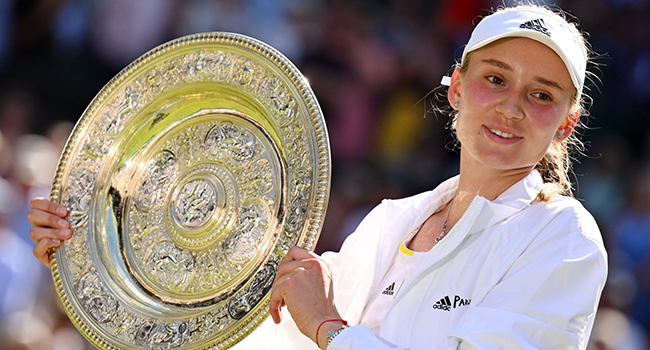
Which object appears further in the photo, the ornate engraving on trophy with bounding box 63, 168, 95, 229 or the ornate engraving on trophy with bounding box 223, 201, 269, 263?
the ornate engraving on trophy with bounding box 63, 168, 95, 229

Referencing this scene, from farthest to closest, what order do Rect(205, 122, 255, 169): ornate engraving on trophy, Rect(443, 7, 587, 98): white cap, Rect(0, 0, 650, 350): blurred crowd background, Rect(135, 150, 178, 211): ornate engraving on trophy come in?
Rect(0, 0, 650, 350): blurred crowd background, Rect(135, 150, 178, 211): ornate engraving on trophy, Rect(205, 122, 255, 169): ornate engraving on trophy, Rect(443, 7, 587, 98): white cap

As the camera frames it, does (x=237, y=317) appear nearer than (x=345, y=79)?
Yes

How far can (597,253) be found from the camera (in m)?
1.56

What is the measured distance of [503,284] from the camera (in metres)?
1.58

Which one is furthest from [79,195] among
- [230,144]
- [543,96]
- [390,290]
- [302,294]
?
[543,96]

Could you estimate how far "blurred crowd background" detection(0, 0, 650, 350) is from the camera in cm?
500

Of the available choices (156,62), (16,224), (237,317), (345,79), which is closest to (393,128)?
(345,79)

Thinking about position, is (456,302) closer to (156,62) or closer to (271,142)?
(271,142)

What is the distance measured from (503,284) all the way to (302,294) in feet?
1.52

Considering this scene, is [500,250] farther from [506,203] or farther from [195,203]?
[195,203]

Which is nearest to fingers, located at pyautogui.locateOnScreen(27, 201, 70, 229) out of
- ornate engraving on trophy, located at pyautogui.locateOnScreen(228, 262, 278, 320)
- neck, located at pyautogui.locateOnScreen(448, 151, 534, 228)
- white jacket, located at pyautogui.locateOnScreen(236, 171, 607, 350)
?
ornate engraving on trophy, located at pyautogui.locateOnScreen(228, 262, 278, 320)

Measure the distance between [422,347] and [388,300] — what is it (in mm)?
235

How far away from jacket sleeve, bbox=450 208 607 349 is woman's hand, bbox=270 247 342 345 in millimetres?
335

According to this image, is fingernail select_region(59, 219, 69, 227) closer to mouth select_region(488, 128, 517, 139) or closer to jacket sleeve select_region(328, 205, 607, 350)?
jacket sleeve select_region(328, 205, 607, 350)
